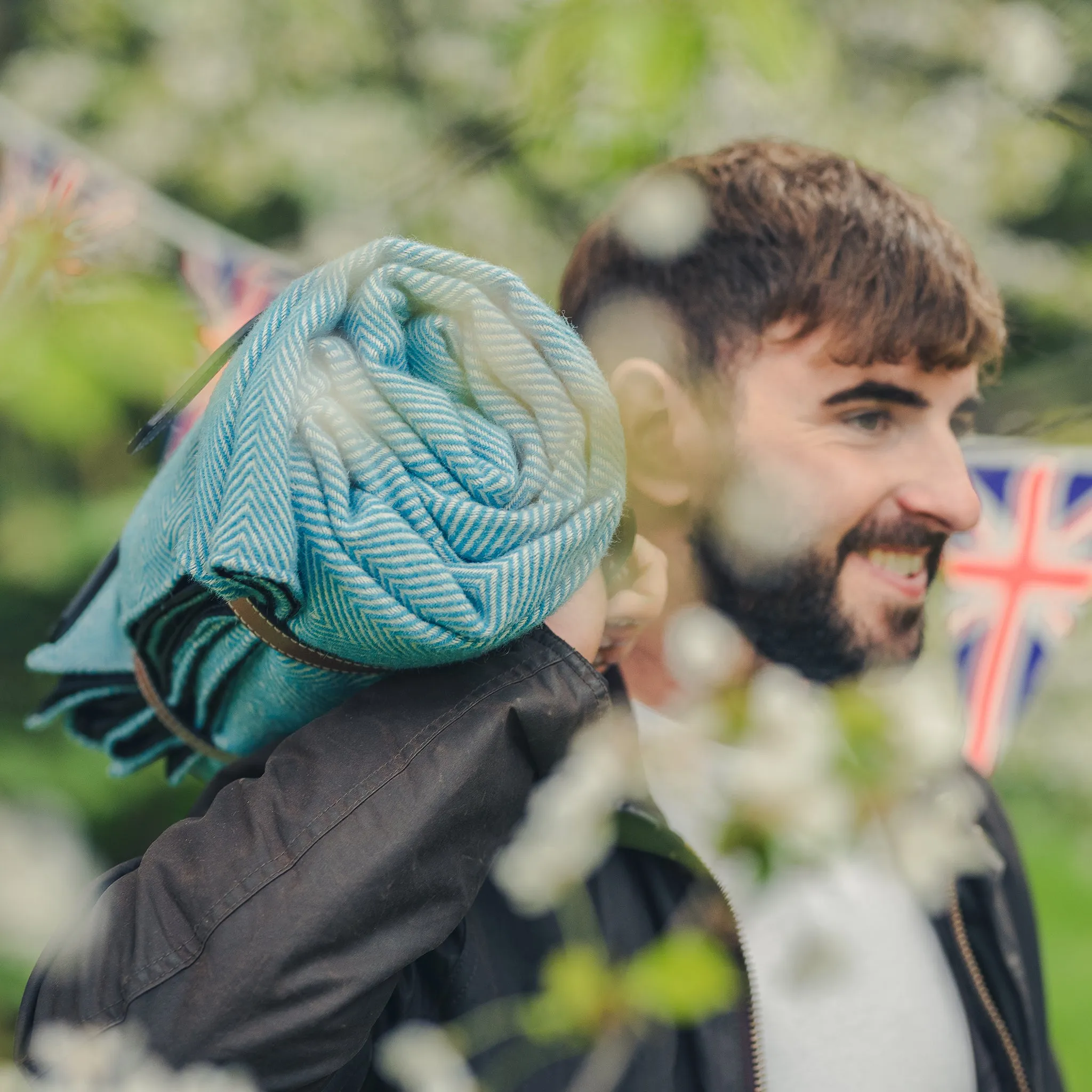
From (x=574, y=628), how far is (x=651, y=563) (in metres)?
0.12

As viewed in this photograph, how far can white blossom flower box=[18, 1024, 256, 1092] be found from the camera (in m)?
0.56

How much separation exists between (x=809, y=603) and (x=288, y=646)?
1.89 feet

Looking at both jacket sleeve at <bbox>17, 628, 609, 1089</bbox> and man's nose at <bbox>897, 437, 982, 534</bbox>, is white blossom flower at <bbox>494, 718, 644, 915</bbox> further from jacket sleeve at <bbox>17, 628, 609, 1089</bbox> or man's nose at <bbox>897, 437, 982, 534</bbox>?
man's nose at <bbox>897, 437, 982, 534</bbox>

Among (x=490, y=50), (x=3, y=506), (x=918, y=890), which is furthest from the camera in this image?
(x=490, y=50)

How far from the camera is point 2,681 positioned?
1635 millimetres

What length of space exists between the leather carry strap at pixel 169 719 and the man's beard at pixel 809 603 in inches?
20.1

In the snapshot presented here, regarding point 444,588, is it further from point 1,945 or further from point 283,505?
point 1,945

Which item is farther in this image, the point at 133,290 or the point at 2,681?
the point at 2,681

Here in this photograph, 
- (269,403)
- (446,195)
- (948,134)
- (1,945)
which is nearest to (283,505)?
(269,403)

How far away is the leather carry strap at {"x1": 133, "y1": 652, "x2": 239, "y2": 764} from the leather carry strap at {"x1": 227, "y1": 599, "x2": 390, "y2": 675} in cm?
15

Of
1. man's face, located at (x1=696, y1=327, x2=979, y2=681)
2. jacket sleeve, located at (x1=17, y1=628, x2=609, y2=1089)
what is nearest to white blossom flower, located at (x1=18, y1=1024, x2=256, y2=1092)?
jacket sleeve, located at (x1=17, y1=628, x2=609, y2=1089)

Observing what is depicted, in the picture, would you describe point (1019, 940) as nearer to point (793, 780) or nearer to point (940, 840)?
point (940, 840)

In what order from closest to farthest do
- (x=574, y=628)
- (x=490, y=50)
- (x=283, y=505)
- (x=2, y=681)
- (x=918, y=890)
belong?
(x=283, y=505), (x=574, y=628), (x=918, y=890), (x=2, y=681), (x=490, y=50)

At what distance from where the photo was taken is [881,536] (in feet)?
3.39
